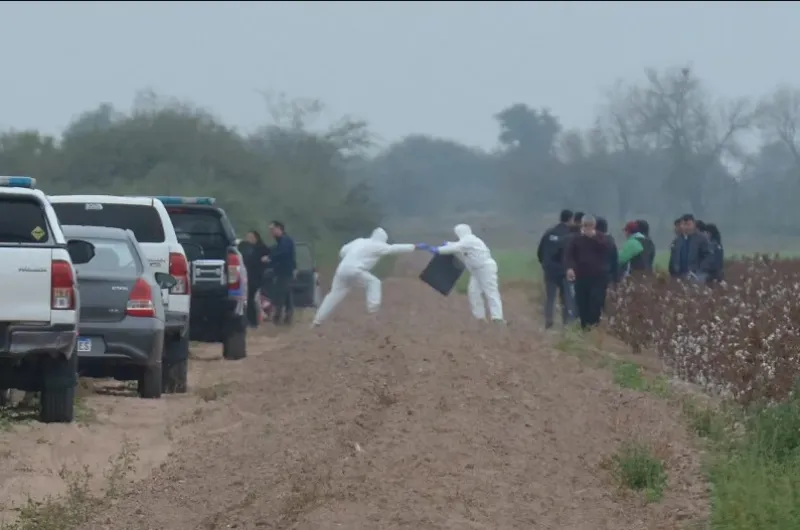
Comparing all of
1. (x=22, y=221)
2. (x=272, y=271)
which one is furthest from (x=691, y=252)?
(x=22, y=221)

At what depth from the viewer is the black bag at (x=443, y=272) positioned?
953 inches

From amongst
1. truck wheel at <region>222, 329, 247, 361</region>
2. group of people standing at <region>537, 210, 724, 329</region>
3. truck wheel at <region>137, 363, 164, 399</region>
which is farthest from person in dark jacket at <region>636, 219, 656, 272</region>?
truck wheel at <region>137, 363, 164, 399</region>

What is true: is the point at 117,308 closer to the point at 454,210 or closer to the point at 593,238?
the point at 593,238

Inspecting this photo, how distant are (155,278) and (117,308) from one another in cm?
100

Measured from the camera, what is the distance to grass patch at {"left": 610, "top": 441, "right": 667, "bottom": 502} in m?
10.2

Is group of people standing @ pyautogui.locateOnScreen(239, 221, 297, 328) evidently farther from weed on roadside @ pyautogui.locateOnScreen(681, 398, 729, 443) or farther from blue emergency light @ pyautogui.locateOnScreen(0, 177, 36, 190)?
blue emergency light @ pyautogui.locateOnScreen(0, 177, 36, 190)

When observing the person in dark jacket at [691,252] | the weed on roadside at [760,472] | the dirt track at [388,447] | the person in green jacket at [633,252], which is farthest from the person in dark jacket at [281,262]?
the weed on roadside at [760,472]

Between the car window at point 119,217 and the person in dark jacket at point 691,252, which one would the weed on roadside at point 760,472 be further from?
the person in dark jacket at point 691,252

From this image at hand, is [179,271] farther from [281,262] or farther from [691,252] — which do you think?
[281,262]

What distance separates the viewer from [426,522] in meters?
8.62

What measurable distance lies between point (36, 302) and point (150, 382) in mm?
3079

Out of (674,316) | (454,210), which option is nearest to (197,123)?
(674,316)

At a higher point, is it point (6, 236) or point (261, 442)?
point (6, 236)

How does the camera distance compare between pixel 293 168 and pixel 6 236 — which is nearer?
pixel 6 236
